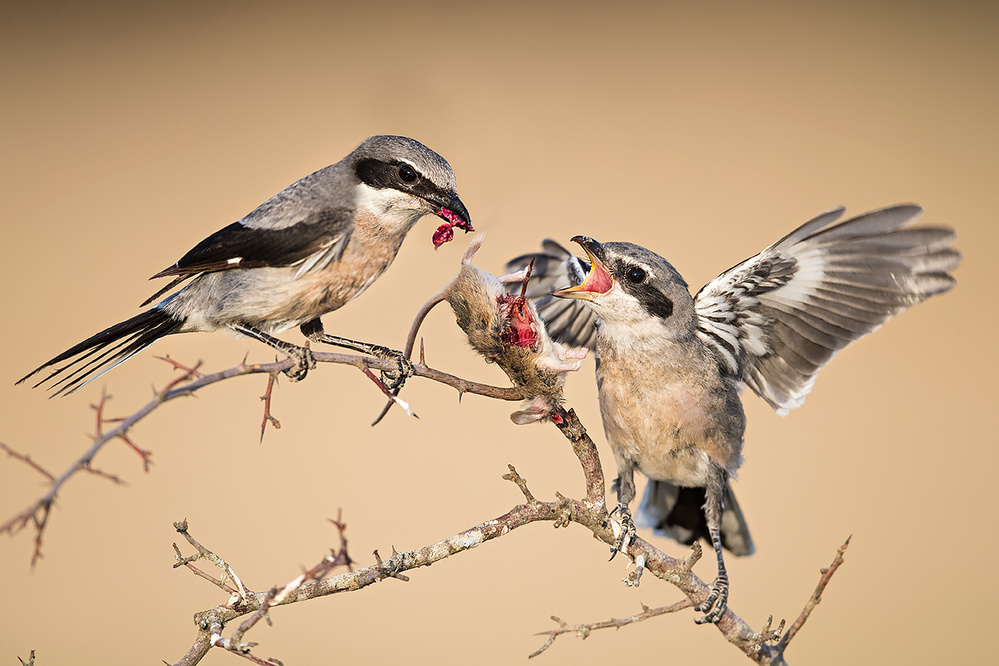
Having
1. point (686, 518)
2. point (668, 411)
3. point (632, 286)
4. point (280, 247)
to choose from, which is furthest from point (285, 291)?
point (686, 518)

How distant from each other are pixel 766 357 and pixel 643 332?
1.70 ft

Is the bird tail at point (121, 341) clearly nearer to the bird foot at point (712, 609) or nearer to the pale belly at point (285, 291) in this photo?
the pale belly at point (285, 291)

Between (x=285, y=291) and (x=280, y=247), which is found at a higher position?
→ (x=280, y=247)

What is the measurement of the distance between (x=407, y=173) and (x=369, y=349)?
499mm

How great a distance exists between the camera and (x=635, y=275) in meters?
2.29

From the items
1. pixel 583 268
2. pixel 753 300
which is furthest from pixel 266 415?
pixel 753 300

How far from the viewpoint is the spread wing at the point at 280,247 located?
192cm

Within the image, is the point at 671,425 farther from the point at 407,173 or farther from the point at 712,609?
the point at 407,173

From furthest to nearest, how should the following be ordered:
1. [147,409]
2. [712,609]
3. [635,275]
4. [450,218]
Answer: [635,275]
[712,609]
[450,218]
[147,409]

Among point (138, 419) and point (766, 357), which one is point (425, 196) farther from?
point (766, 357)

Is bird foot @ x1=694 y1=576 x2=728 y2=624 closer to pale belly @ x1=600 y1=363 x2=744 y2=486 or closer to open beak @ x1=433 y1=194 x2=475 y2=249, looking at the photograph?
pale belly @ x1=600 y1=363 x2=744 y2=486

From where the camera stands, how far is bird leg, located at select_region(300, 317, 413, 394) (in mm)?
1960

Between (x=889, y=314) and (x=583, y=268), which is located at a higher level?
(x=583, y=268)

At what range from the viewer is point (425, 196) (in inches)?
74.9
